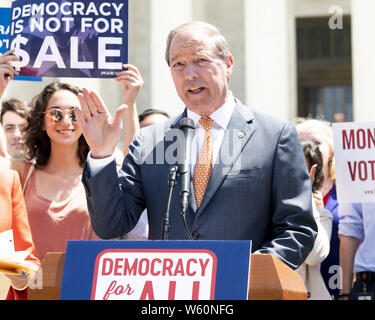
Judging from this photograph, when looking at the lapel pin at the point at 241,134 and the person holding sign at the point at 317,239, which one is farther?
the person holding sign at the point at 317,239

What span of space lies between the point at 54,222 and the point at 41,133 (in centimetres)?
68

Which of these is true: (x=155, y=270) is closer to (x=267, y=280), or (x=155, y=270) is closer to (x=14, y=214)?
(x=267, y=280)

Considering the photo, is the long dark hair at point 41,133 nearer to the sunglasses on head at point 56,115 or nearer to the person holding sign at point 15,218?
the sunglasses on head at point 56,115

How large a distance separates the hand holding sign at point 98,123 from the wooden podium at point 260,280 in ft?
2.02

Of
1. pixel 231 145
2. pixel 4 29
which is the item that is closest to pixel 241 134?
pixel 231 145

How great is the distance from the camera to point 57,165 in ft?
17.5

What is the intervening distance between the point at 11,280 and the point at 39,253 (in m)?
1.01

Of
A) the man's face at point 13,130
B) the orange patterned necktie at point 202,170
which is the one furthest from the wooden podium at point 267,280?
the man's face at point 13,130

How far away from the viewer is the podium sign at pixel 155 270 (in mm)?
2775

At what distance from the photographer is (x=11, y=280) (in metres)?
3.96

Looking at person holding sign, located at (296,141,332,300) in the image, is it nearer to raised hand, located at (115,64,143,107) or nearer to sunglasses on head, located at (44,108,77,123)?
raised hand, located at (115,64,143,107)

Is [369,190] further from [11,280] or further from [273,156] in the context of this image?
[11,280]

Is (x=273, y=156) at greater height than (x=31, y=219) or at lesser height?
greater

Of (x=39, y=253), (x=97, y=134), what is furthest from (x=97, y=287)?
(x=39, y=253)
